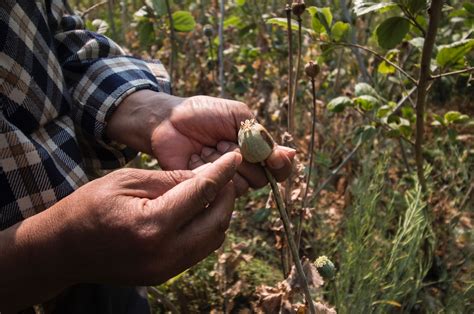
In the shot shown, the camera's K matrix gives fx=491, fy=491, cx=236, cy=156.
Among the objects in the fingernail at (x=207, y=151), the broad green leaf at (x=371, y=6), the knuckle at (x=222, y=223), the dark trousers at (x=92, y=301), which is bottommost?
the dark trousers at (x=92, y=301)

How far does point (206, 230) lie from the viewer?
0.78m

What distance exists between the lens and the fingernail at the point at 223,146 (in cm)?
110

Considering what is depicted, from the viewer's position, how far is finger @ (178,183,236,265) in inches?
30.4

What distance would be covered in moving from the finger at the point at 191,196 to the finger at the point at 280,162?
130 millimetres

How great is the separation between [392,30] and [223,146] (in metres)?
0.56

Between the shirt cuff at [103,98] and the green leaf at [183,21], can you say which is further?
the green leaf at [183,21]

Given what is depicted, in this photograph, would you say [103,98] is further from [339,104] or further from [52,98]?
[339,104]

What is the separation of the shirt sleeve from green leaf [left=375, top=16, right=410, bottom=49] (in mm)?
598

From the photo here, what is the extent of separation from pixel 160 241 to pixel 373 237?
3.61 feet

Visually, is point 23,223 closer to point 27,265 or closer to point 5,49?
point 27,265

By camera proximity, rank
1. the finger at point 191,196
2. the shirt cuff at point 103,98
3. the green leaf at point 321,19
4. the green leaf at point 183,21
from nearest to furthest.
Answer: the finger at point 191,196
the shirt cuff at point 103,98
the green leaf at point 321,19
the green leaf at point 183,21

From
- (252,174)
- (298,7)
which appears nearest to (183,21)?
(298,7)

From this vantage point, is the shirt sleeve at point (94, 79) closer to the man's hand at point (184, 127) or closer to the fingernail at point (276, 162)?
the man's hand at point (184, 127)

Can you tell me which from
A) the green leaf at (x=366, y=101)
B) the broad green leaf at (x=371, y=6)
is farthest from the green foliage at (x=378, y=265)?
the broad green leaf at (x=371, y=6)
